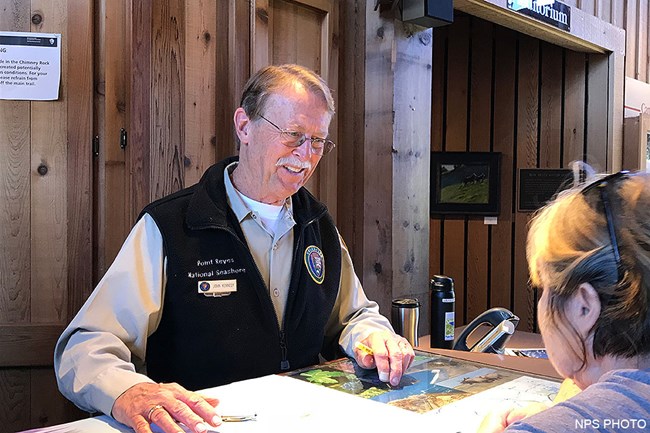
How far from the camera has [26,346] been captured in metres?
2.34

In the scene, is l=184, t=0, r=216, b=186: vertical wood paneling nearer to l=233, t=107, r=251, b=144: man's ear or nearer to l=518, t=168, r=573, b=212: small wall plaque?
l=233, t=107, r=251, b=144: man's ear

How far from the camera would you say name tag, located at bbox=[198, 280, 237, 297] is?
184cm

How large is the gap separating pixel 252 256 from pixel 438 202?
4.06 metres

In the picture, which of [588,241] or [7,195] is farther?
[7,195]

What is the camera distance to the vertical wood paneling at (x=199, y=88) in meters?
2.53

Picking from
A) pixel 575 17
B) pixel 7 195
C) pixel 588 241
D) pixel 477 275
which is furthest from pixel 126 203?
pixel 477 275

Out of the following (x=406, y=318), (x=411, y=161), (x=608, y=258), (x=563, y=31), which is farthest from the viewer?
(x=563, y=31)

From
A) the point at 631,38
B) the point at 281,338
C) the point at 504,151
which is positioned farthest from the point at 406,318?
the point at 631,38

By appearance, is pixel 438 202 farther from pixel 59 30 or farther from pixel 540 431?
pixel 540 431

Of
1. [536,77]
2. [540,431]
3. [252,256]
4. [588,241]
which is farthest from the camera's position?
[536,77]

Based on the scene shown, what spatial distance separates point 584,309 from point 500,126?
16.5 ft

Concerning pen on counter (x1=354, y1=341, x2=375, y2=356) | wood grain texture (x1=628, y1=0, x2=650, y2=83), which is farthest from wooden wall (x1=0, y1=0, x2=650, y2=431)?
wood grain texture (x1=628, y1=0, x2=650, y2=83)

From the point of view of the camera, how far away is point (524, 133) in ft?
18.6

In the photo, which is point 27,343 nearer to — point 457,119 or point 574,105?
point 457,119
